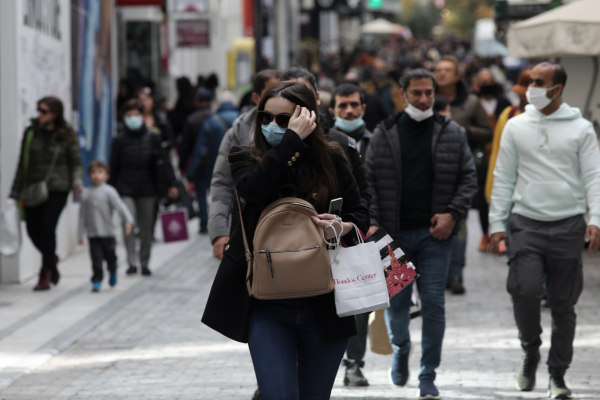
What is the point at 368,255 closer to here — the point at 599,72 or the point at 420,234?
the point at 420,234

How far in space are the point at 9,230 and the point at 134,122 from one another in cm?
209

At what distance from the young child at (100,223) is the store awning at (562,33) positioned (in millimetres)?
4309

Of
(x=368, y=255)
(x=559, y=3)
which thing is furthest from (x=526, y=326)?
(x=559, y=3)

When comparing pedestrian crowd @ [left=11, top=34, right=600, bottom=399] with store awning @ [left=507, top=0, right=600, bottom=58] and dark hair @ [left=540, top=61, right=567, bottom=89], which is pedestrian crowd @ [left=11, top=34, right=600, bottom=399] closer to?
dark hair @ [left=540, top=61, right=567, bottom=89]

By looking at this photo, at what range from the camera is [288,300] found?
3.57 meters

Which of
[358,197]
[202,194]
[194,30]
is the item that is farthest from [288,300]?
[194,30]

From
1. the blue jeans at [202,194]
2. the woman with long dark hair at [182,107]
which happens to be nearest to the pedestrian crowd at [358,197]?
the blue jeans at [202,194]

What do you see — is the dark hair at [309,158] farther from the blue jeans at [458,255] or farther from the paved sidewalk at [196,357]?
the blue jeans at [458,255]

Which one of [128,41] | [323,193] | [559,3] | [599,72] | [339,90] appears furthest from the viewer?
[128,41]

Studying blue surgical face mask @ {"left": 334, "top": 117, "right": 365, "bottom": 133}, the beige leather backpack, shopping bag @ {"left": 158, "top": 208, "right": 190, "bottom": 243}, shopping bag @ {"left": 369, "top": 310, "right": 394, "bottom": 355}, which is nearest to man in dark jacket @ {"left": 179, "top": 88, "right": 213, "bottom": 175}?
shopping bag @ {"left": 158, "top": 208, "right": 190, "bottom": 243}

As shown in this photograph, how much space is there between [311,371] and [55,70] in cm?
853

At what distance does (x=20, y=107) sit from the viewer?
9.83 meters

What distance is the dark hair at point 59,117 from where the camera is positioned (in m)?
9.20

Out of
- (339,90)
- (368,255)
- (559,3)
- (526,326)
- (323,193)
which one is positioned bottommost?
(526,326)
